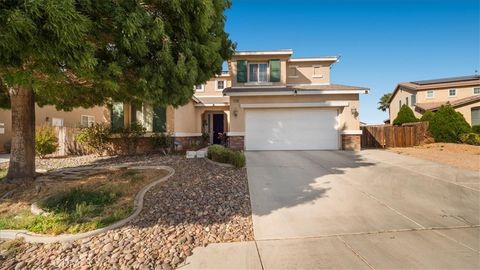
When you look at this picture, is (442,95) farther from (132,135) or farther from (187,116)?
(132,135)

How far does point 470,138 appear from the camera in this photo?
45.6 feet

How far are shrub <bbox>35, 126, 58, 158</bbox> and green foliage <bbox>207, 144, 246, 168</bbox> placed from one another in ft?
24.8

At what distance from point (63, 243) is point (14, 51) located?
2.73m

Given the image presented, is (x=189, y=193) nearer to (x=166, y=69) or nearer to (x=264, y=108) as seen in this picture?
(x=166, y=69)

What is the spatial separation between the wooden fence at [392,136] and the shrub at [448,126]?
4.44 ft

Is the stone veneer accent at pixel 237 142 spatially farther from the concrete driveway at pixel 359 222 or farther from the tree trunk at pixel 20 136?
the tree trunk at pixel 20 136

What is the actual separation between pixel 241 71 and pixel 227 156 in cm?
827

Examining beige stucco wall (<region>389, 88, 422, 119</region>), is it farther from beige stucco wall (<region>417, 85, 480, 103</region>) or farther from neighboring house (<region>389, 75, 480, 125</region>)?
beige stucco wall (<region>417, 85, 480, 103</region>)

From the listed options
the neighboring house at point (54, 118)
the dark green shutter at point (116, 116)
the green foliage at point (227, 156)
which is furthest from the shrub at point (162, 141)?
the green foliage at point (227, 156)

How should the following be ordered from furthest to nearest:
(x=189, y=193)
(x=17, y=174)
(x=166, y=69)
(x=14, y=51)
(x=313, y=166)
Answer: (x=313, y=166) → (x=17, y=174) → (x=189, y=193) → (x=166, y=69) → (x=14, y=51)

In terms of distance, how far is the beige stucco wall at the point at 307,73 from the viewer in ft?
50.4

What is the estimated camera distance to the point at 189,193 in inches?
201

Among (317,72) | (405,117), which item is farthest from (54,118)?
(405,117)

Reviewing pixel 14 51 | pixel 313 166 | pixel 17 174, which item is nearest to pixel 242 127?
pixel 313 166
